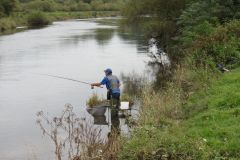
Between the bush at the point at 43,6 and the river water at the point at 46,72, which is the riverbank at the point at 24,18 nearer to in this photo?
the bush at the point at 43,6

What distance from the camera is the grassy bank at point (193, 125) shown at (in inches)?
352

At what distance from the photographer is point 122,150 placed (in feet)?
30.9

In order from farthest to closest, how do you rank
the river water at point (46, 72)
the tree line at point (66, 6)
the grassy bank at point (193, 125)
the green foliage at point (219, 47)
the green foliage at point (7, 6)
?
1. the tree line at point (66, 6)
2. the green foliage at point (7, 6)
3. the green foliage at point (219, 47)
4. the river water at point (46, 72)
5. the grassy bank at point (193, 125)

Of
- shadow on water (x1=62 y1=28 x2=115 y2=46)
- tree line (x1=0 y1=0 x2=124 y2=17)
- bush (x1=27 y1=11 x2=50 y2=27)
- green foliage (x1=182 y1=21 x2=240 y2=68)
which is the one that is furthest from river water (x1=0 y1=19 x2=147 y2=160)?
tree line (x1=0 y1=0 x2=124 y2=17)

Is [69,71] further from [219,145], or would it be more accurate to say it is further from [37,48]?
[219,145]

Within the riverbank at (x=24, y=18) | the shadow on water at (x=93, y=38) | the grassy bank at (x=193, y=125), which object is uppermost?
the grassy bank at (x=193, y=125)

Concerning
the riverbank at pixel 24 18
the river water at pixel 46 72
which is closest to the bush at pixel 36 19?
the riverbank at pixel 24 18

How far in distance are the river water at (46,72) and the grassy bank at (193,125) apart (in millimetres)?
3900

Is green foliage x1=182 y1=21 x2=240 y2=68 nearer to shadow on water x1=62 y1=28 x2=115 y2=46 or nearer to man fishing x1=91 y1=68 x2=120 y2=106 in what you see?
man fishing x1=91 y1=68 x2=120 y2=106

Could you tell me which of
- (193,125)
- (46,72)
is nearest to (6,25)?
(46,72)

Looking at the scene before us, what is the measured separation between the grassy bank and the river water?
390cm

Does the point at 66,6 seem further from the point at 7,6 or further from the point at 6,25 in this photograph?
the point at 6,25

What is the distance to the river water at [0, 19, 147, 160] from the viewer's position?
1572cm

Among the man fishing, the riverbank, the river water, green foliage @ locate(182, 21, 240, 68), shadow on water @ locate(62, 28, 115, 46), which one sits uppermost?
green foliage @ locate(182, 21, 240, 68)
